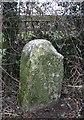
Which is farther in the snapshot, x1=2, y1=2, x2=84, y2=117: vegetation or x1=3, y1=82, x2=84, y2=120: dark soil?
x1=2, y1=2, x2=84, y2=117: vegetation

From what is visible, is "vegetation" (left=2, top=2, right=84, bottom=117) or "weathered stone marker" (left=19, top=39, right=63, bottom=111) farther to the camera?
"vegetation" (left=2, top=2, right=84, bottom=117)

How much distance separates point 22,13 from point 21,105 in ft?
4.96

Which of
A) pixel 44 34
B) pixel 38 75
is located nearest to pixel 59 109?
pixel 38 75

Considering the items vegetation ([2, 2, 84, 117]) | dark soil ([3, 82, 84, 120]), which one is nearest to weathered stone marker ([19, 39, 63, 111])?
dark soil ([3, 82, 84, 120])

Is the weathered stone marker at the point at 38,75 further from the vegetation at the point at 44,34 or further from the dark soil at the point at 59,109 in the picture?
the vegetation at the point at 44,34

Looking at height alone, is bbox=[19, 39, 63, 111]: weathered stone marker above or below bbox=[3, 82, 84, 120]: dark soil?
above

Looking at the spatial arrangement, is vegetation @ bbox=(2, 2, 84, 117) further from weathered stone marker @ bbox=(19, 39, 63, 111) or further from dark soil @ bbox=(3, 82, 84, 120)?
weathered stone marker @ bbox=(19, 39, 63, 111)

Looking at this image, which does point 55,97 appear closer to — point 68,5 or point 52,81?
point 52,81

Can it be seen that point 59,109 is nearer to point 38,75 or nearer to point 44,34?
point 38,75

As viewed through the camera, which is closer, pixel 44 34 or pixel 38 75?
pixel 38 75

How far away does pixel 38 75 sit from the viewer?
3949mm

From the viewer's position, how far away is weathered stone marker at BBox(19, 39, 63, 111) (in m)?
3.92

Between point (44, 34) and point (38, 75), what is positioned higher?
point (44, 34)

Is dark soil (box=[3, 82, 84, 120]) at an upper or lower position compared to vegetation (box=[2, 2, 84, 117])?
lower
